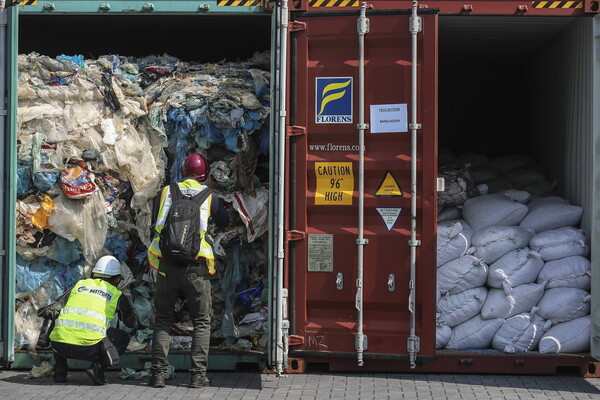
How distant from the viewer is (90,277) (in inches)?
306

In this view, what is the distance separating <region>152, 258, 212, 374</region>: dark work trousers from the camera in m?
7.21

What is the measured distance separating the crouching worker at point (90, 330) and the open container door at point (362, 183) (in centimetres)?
139

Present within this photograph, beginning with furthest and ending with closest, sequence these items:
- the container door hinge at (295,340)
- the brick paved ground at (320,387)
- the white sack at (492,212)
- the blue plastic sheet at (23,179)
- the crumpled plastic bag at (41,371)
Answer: the white sack at (492,212) < the blue plastic sheet at (23,179) < the crumpled plastic bag at (41,371) < the container door hinge at (295,340) < the brick paved ground at (320,387)

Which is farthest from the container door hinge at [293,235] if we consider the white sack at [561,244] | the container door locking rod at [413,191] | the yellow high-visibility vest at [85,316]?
the white sack at [561,244]

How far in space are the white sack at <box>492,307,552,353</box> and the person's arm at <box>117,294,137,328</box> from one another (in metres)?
2.84

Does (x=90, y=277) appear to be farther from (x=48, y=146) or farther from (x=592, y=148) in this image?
(x=592, y=148)

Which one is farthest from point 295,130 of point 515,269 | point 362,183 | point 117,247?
point 515,269

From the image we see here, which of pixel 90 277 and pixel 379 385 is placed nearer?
pixel 379 385

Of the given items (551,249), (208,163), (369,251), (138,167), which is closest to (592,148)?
(551,249)

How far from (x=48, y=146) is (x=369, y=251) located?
106 inches

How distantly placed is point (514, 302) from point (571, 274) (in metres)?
0.51

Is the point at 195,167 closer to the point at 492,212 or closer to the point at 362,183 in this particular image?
the point at 362,183

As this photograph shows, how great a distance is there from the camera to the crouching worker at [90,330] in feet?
23.8

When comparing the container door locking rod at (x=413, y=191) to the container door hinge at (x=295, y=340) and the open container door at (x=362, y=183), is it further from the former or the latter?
the container door hinge at (x=295, y=340)
